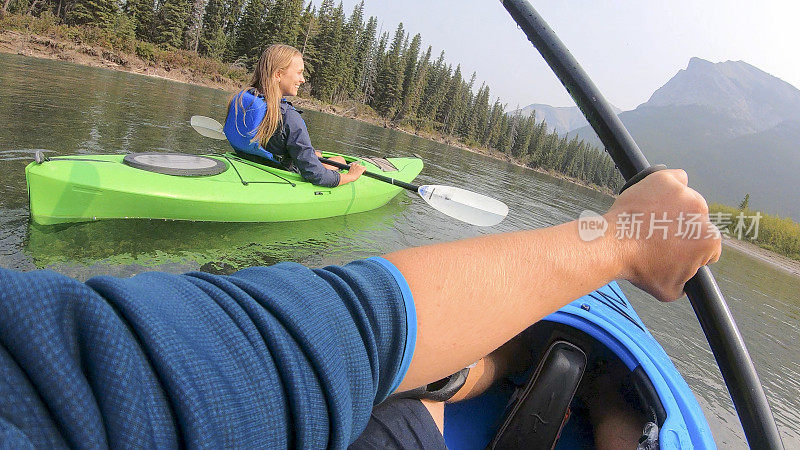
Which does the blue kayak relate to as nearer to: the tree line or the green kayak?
the green kayak

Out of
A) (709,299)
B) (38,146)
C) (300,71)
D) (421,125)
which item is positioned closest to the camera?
(709,299)

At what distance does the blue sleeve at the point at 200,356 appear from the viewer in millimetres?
451

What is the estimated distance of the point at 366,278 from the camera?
2.76 feet

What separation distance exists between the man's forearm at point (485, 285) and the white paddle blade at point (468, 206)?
3430 mm

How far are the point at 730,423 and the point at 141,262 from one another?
6.79m

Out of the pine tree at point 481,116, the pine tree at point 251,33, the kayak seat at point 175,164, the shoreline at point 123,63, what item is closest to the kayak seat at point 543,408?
the kayak seat at point 175,164

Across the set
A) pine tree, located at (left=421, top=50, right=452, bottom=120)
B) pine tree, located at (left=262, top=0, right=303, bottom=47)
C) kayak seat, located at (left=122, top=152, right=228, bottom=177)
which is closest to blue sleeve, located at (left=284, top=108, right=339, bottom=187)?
kayak seat, located at (left=122, top=152, right=228, bottom=177)

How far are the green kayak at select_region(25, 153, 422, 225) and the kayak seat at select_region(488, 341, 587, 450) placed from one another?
13.7ft

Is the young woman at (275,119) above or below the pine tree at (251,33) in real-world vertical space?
below

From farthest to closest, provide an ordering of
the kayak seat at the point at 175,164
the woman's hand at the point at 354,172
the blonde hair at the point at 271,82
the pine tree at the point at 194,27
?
the pine tree at the point at 194,27 < the woman's hand at the point at 354,172 < the blonde hair at the point at 271,82 < the kayak seat at the point at 175,164

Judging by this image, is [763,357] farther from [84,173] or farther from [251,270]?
[84,173]

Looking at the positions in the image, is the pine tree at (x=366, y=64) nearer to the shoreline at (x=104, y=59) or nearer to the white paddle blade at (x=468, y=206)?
the shoreline at (x=104, y=59)

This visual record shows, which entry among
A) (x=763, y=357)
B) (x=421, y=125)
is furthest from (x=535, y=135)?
(x=763, y=357)

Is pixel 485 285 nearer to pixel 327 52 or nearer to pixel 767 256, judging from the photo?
pixel 767 256
